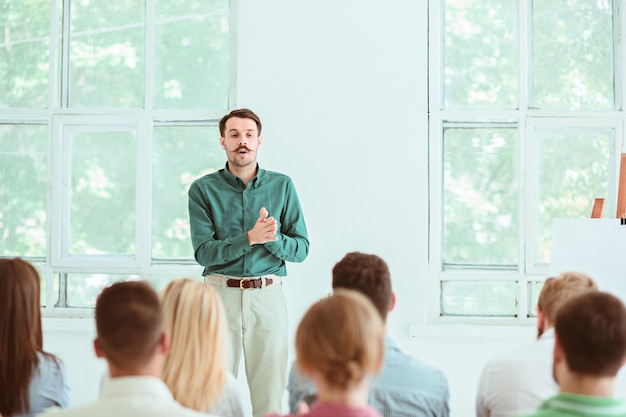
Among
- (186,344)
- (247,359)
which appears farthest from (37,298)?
(247,359)

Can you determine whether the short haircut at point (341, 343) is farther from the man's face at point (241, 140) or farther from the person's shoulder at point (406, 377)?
the man's face at point (241, 140)

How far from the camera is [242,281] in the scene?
3717mm

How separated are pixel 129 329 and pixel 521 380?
3.86 ft

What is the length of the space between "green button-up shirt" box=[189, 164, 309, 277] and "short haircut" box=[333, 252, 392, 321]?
1.27m

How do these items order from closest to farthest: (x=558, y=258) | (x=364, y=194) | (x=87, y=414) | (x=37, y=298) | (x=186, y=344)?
(x=87, y=414)
(x=186, y=344)
(x=37, y=298)
(x=558, y=258)
(x=364, y=194)

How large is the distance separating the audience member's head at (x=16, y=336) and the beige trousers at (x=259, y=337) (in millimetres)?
1531

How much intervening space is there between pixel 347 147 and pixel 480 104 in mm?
846

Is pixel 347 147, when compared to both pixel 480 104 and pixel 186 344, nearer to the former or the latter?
pixel 480 104

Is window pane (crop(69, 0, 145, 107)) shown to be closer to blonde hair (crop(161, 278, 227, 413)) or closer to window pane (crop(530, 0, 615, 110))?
window pane (crop(530, 0, 615, 110))

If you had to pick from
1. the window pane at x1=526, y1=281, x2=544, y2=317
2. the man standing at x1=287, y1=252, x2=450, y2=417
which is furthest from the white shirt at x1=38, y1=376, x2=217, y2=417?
the window pane at x1=526, y1=281, x2=544, y2=317

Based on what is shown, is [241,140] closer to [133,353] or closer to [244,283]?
[244,283]

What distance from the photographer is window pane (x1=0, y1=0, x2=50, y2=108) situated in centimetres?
461

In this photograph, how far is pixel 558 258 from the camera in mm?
3750

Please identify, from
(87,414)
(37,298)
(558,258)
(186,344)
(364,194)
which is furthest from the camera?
(364,194)
